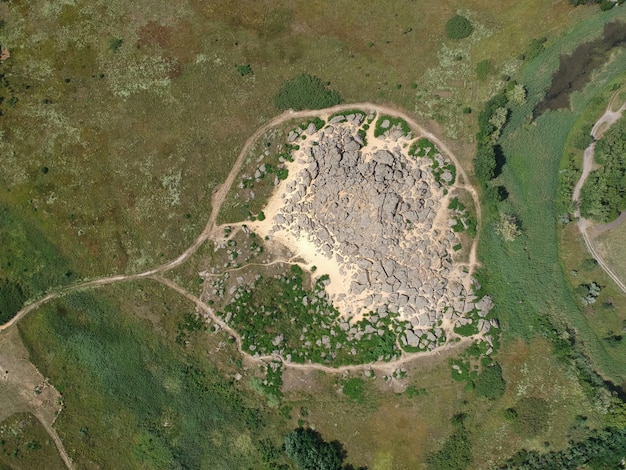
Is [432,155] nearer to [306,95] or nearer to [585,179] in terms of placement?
[306,95]

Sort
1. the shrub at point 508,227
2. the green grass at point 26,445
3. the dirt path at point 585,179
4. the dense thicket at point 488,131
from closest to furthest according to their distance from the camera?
the shrub at point 508,227 < the dense thicket at point 488,131 < the green grass at point 26,445 < the dirt path at point 585,179

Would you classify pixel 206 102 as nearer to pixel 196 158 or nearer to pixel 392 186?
pixel 196 158

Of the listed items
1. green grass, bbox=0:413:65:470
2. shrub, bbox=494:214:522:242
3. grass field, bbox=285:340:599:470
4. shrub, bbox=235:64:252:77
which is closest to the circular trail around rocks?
shrub, bbox=494:214:522:242

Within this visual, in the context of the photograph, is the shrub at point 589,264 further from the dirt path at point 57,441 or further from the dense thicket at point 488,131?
the dirt path at point 57,441

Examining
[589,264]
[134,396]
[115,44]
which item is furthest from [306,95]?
[134,396]

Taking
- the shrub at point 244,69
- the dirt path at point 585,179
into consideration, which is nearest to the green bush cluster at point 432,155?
the dirt path at point 585,179

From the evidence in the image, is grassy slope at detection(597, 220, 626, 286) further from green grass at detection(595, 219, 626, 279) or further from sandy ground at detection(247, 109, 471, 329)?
sandy ground at detection(247, 109, 471, 329)

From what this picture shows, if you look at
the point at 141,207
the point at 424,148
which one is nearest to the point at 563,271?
the point at 424,148
